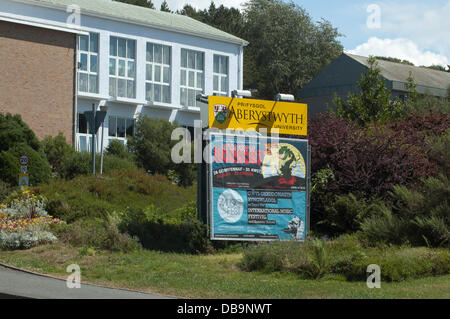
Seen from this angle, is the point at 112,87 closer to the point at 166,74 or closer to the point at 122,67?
the point at 122,67

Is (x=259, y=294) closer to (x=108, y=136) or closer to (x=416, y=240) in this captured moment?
(x=416, y=240)

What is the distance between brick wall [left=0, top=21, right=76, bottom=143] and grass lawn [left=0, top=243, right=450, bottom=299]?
60.1 feet

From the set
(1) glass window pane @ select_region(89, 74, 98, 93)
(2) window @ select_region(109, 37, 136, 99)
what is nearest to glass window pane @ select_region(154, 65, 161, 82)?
(2) window @ select_region(109, 37, 136, 99)

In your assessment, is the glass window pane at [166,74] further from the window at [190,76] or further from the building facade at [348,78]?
the building facade at [348,78]

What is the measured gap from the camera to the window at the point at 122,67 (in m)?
43.8

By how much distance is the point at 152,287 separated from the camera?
12711mm

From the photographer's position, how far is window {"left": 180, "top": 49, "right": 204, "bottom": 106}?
47250 millimetres

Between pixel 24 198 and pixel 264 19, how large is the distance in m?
44.9

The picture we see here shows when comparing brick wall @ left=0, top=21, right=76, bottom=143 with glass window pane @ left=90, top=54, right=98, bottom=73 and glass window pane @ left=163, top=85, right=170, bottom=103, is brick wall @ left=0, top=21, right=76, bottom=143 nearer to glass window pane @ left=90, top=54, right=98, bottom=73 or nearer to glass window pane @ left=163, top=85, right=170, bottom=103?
glass window pane @ left=90, top=54, right=98, bottom=73

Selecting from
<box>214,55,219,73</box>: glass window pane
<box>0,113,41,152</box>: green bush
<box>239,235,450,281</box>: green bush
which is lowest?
<box>239,235,450,281</box>: green bush

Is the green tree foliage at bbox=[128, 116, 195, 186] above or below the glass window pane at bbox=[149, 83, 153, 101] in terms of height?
below

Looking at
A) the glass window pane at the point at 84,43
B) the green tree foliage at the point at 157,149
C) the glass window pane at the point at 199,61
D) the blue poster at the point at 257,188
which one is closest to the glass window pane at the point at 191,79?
the glass window pane at the point at 199,61

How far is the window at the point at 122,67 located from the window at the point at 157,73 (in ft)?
3.67

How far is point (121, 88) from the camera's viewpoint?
4425 cm
